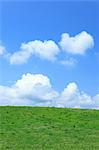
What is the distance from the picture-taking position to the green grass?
19.7 meters

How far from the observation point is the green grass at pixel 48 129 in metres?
19.7

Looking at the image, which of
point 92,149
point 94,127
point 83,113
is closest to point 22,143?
point 92,149

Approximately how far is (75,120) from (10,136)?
7.33 meters

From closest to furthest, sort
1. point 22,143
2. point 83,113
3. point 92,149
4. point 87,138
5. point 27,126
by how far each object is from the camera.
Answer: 1. point 92,149
2. point 22,143
3. point 87,138
4. point 27,126
5. point 83,113

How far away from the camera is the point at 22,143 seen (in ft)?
65.8

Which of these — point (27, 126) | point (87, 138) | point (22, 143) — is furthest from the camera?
point (27, 126)

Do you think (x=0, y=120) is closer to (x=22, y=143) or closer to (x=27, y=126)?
(x=27, y=126)

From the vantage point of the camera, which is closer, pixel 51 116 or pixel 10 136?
pixel 10 136

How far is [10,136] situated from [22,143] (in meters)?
2.18

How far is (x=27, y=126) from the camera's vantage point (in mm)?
25688

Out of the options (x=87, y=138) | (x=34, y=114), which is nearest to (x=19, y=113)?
(x=34, y=114)

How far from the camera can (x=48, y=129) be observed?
24.7 meters

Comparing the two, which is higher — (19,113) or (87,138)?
(19,113)

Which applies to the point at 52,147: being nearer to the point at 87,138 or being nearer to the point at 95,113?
the point at 87,138
